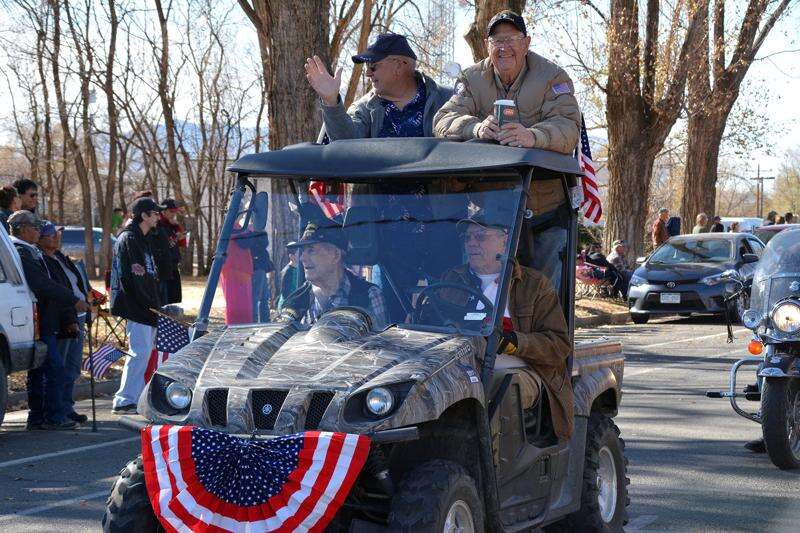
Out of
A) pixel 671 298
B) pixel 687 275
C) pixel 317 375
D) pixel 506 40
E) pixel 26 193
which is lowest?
pixel 671 298

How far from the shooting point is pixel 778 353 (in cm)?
859

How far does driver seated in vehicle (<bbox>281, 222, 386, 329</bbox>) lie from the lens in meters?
5.40

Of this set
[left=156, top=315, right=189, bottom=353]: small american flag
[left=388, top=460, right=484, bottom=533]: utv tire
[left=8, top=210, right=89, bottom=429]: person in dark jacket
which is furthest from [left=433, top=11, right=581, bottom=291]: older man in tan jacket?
[left=8, top=210, right=89, bottom=429]: person in dark jacket

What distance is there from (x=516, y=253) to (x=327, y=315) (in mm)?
915

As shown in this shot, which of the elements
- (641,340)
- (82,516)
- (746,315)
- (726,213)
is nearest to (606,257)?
(641,340)

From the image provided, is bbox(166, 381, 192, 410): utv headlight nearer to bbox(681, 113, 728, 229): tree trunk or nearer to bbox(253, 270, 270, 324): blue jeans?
bbox(253, 270, 270, 324): blue jeans

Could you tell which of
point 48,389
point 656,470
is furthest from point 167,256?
point 656,470

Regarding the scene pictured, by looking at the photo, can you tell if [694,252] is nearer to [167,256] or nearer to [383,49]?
[167,256]

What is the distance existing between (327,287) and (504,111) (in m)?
1.12

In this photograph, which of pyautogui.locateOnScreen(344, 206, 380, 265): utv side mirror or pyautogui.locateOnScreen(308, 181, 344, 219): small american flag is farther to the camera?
pyautogui.locateOnScreen(308, 181, 344, 219): small american flag

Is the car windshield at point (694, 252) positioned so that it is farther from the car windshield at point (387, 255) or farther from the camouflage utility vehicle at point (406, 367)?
the car windshield at point (387, 255)

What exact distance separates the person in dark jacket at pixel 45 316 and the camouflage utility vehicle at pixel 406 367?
19.3ft

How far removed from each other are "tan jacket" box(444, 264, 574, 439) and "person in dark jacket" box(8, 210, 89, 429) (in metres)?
6.58

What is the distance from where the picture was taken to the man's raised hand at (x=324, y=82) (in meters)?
6.71
